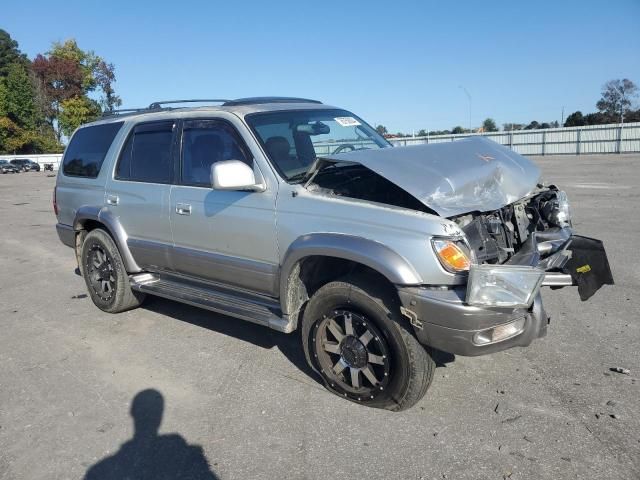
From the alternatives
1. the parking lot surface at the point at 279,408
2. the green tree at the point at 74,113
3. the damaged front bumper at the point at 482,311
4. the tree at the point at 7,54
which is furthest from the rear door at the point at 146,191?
the tree at the point at 7,54

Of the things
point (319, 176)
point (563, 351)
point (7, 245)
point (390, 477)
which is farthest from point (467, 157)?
point (7, 245)

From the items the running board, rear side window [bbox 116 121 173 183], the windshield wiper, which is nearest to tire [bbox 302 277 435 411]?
the running board

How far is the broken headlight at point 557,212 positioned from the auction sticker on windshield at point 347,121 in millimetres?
1895

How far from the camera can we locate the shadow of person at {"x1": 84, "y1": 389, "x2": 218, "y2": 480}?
2.87m

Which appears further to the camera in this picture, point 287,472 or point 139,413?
point 139,413

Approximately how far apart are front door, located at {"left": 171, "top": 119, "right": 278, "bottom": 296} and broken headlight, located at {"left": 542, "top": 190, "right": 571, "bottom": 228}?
225 centimetres

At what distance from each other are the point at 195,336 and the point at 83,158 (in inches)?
103

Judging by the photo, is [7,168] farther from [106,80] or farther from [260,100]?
[260,100]

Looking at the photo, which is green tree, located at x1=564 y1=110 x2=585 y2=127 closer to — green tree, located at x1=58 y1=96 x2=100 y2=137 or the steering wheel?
green tree, located at x1=58 y1=96 x2=100 y2=137

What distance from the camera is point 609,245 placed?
7648mm

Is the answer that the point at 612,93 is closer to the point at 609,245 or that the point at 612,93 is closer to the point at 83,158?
the point at 609,245

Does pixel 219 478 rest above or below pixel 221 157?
below

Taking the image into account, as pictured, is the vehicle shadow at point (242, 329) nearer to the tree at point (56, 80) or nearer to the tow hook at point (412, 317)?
the tow hook at point (412, 317)

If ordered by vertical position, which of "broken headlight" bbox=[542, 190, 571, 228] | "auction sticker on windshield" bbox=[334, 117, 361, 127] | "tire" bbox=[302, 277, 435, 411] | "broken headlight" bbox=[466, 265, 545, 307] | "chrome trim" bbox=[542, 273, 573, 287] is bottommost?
"tire" bbox=[302, 277, 435, 411]
